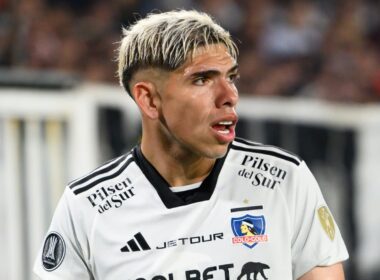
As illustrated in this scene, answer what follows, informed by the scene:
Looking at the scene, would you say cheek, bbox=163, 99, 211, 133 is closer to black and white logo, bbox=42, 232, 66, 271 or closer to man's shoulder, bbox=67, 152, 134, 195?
man's shoulder, bbox=67, 152, 134, 195

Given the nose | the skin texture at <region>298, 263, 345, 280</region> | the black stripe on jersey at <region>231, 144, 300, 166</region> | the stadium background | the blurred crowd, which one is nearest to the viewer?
the nose

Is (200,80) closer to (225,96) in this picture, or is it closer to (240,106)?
(225,96)

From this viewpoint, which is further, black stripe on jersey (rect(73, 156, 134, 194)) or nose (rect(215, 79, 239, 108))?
black stripe on jersey (rect(73, 156, 134, 194))

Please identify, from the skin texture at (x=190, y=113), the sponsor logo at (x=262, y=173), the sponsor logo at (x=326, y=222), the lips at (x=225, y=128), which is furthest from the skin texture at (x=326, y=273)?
the lips at (x=225, y=128)

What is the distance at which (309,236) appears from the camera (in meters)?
3.56

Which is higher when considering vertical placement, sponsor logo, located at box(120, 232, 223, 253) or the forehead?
the forehead

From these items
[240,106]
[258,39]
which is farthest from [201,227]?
[258,39]

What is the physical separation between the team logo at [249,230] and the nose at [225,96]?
41cm

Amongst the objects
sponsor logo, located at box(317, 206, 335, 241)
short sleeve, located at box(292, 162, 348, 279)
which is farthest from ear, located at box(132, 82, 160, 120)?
sponsor logo, located at box(317, 206, 335, 241)

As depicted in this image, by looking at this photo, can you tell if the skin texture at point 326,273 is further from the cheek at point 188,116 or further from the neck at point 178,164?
the cheek at point 188,116

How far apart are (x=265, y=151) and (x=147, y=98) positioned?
17.7 inches

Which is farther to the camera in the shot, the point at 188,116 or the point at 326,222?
the point at 326,222

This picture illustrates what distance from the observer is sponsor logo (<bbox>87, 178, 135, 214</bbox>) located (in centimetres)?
362

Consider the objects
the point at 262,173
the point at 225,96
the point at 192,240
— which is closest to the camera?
the point at 225,96
